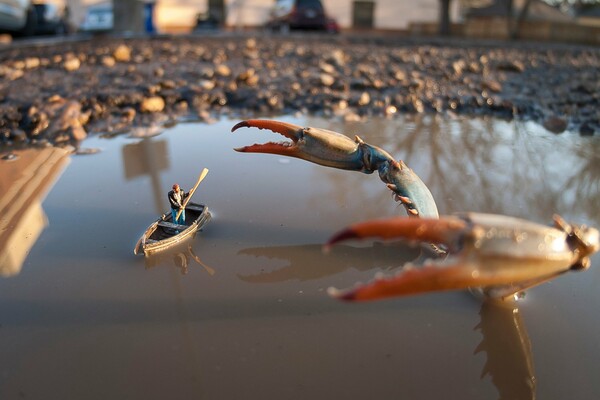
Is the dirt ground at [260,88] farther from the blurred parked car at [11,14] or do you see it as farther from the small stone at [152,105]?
the blurred parked car at [11,14]

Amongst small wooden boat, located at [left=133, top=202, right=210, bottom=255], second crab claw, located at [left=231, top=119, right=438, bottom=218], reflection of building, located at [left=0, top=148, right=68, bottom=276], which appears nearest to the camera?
second crab claw, located at [left=231, top=119, right=438, bottom=218]

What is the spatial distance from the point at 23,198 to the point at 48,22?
17.5m

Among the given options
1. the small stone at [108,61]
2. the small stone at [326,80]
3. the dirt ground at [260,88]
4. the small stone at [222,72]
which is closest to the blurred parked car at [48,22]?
the dirt ground at [260,88]

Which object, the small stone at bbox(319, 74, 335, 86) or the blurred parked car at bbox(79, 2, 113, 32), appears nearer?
the small stone at bbox(319, 74, 335, 86)

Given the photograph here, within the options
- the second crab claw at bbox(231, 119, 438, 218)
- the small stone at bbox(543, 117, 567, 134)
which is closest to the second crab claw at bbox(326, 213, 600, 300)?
the second crab claw at bbox(231, 119, 438, 218)

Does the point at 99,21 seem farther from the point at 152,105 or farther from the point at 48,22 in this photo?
the point at 152,105

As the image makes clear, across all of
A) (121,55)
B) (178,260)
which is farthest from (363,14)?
(178,260)

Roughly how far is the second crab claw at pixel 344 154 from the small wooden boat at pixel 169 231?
27.8 inches

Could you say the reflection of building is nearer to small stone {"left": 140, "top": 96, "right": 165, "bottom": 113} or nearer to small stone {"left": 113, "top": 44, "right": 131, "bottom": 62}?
small stone {"left": 140, "top": 96, "right": 165, "bottom": 113}

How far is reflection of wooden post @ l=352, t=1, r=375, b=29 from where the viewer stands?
26797mm

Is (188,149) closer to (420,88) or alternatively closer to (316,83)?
(316,83)

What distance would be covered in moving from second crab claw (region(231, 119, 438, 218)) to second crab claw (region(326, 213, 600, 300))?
919mm

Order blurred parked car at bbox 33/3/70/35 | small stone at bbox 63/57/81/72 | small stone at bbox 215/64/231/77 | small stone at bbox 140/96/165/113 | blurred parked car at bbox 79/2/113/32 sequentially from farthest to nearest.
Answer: blurred parked car at bbox 33/3/70/35, blurred parked car at bbox 79/2/113/32, small stone at bbox 63/57/81/72, small stone at bbox 215/64/231/77, small stone at bbox 140/96/165/113

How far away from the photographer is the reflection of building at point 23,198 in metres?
2.87
